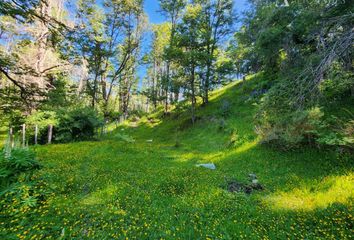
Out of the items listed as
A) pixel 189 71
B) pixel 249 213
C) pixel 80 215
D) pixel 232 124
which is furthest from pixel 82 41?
pixel 189 71

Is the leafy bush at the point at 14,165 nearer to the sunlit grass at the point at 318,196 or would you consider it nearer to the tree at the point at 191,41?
the sunlit grass at the point at 318,196

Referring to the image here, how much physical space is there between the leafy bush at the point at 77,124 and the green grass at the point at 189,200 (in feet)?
17.2

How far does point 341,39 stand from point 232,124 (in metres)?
8.81

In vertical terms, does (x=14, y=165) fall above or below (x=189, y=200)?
above

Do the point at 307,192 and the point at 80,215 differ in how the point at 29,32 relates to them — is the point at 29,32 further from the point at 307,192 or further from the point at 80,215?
the point at 307,192

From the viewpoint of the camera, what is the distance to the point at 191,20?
58.5 feet

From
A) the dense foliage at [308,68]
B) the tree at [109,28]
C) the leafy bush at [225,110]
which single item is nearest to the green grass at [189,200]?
the dense foliage at [308,68]

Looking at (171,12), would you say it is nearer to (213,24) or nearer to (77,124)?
(213,24)

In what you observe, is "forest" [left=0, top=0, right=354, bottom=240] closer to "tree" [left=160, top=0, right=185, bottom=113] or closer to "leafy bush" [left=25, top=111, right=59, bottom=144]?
"leafy bush" [left=25, top=111, right=59, bottom=144]

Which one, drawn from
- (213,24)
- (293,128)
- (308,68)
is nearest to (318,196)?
(293,128)

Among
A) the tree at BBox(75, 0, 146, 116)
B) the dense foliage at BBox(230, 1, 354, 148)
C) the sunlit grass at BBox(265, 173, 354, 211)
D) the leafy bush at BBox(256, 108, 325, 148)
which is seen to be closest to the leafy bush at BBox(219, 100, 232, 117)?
the leafy bush at BBox(256, 108, 325, 148)

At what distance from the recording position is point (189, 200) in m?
A: 5.05

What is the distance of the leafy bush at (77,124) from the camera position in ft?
44.4

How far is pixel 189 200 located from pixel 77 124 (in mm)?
11737
